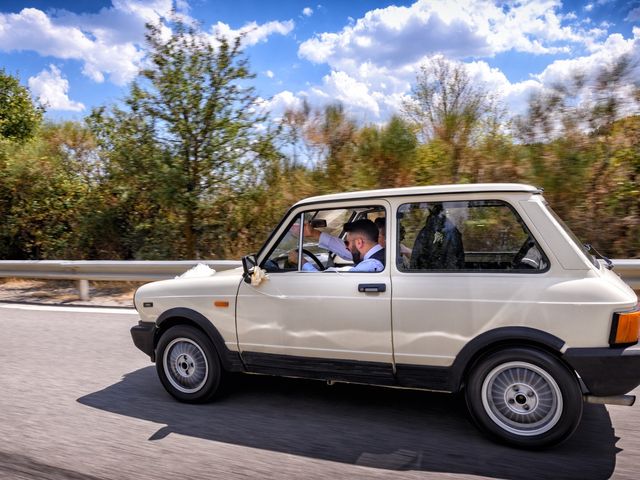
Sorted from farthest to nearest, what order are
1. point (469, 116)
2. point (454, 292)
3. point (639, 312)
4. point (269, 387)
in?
point (469, 116), point (269, 387), point (454, 292), point (639, 312)

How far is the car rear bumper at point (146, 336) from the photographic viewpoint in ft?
16.2

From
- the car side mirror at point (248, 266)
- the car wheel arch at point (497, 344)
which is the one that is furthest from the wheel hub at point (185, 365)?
the car wheel arch at point (497, 344)

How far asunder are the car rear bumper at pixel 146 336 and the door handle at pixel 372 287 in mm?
2007

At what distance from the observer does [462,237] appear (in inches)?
160

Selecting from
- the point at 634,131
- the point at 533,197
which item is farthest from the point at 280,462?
the point at 634,131

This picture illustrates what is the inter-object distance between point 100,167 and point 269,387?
1009 cm

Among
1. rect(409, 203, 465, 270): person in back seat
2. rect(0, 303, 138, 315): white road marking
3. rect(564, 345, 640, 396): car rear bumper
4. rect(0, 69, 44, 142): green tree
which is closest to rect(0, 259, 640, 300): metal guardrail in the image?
rect(0, 303, 138, 315): white road marking

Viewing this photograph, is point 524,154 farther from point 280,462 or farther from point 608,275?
point 280,462

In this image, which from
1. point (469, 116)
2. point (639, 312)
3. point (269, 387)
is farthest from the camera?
point (469, 116)

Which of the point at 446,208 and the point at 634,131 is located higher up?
the point at 634,131

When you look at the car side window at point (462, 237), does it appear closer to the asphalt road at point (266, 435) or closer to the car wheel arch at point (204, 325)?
the asphalt road at point (266, 435)

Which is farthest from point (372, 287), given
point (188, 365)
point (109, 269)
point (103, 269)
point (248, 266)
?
point (103, 269)

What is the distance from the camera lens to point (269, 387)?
502 cm

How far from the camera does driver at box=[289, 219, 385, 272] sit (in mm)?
4203
